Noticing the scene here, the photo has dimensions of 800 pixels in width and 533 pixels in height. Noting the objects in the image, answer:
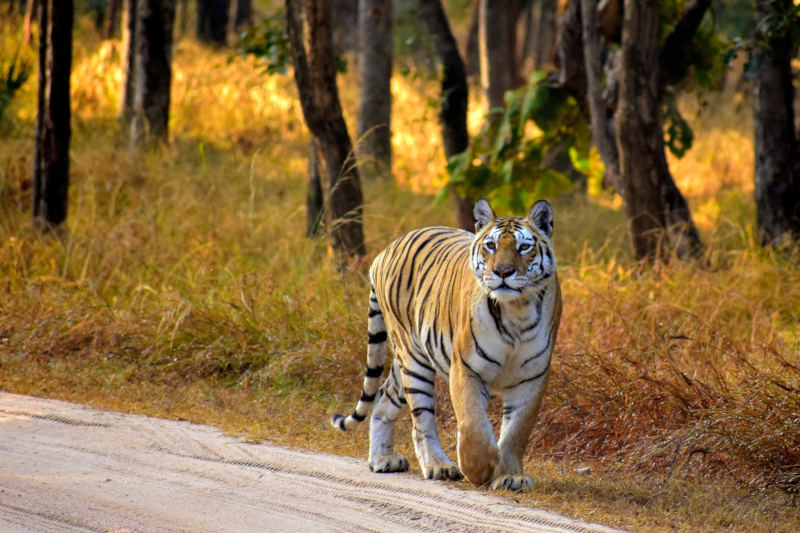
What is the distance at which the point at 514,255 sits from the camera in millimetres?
4152

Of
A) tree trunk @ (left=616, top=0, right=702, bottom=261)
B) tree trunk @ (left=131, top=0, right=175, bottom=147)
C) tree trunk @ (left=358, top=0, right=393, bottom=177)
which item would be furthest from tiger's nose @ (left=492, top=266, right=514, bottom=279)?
tree trunk @ (left=131, top=0, right=175, bottom=147)

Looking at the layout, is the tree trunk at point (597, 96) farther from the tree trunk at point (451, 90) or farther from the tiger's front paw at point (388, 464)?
the tiger's front paw at point (388, 464)

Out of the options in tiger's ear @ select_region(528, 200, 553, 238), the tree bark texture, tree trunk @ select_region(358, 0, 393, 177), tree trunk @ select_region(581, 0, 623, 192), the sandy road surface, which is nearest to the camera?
the sandy road surface

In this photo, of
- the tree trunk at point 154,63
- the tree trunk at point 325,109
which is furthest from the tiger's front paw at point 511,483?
the tree trunk at point 154,63

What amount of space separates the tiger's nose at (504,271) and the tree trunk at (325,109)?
4.05 meters

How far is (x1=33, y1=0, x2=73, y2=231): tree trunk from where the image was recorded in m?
9.00

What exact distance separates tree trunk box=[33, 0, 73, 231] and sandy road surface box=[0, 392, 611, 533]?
409 cm

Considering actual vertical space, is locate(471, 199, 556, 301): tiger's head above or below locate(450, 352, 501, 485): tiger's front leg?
above

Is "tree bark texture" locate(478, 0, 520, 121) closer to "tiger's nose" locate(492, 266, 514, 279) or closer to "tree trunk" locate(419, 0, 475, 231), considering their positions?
"tree trunk" locate(419, 0, 475, 231)

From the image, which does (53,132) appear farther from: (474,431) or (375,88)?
(474,431)

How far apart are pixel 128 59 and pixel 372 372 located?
1063cm

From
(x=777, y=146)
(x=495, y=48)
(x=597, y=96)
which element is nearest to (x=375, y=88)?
(x=495, y=48)

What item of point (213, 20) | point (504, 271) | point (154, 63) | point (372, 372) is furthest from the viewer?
point (213, 20)

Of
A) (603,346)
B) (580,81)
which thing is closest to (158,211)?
(580,81)
